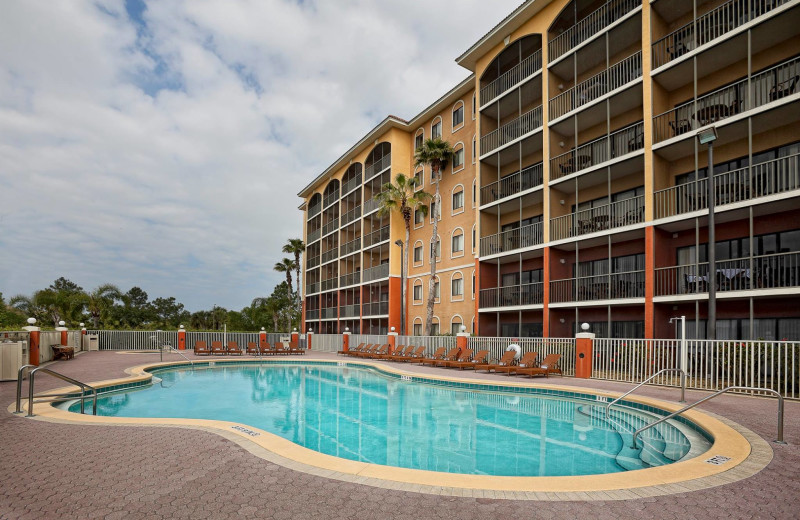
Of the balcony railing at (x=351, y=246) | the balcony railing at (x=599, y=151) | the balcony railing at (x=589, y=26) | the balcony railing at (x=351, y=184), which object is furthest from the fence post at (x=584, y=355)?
the balcony railing at (x=351, y=184)

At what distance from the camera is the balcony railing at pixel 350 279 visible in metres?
37.1

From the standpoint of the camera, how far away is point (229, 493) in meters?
4.11

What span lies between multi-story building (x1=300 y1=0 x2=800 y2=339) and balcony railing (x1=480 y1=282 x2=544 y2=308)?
8 cm

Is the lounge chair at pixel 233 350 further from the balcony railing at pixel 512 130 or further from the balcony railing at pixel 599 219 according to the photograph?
the balcony railing at pixel 599 219

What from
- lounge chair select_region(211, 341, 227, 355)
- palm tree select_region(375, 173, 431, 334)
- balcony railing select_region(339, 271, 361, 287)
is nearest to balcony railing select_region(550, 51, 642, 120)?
palm tree select_region(375, 173, 431, 334)

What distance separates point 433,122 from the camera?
3144cm

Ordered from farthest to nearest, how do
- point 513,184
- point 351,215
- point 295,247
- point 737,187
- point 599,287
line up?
1. point 295,247
2. point 351,215
3. point 513,184
4. point 599,287
5. point 737,187

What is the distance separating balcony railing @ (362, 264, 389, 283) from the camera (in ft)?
109

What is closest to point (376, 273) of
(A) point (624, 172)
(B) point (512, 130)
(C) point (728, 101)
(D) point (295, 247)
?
(B) point (512, 130)

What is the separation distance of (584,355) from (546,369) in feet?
4.41

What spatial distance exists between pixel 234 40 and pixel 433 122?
18.4 metres

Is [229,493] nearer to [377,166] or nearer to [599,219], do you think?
[599,219]

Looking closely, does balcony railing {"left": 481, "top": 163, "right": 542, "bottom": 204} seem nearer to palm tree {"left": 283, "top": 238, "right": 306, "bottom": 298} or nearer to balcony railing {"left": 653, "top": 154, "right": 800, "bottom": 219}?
balcony railing {"left": 653, "top": 154, "right": 800, "bottom": 219}

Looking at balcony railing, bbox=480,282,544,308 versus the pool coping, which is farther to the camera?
balcony railing, bbox=480,282,544,308
